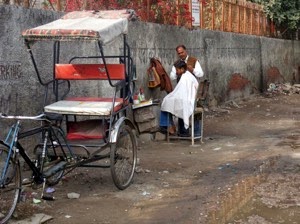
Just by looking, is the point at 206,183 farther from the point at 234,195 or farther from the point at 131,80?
the point at 131,80

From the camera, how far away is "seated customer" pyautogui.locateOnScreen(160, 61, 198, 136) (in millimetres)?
8695

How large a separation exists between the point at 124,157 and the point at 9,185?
1.61 meters

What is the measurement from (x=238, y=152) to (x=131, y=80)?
2.66 meters

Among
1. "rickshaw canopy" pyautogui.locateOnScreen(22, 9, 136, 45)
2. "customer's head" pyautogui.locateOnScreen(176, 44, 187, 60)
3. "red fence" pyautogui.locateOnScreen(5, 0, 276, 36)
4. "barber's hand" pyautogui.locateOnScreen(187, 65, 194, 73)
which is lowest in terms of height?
"barber's hand" pyautogui.locateOnScreen(187, 65, 194, 73)

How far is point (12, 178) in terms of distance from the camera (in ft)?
15.3

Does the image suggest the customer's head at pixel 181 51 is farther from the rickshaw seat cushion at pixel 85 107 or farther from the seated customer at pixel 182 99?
the rickshaw seat cushion at pixel 85 107

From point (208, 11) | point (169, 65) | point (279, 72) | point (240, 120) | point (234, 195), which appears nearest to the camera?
point (234, 195)

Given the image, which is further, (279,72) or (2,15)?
(279,72)

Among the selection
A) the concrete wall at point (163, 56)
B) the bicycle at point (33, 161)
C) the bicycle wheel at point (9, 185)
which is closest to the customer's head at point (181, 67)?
the concrete wall at point (163, 56)

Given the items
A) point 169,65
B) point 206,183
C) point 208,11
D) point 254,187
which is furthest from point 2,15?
point 208,11

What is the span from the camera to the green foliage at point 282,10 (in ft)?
64.3

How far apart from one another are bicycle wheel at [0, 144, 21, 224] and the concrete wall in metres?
1.77

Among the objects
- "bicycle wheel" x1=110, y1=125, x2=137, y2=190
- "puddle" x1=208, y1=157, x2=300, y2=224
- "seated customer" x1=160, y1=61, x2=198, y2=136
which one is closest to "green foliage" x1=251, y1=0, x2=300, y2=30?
"seated customer" x1=160, y1=61, x2=198, y2=136

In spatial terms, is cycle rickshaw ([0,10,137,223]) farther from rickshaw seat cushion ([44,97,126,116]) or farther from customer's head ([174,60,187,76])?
customer's head ([174,60,187,76])
